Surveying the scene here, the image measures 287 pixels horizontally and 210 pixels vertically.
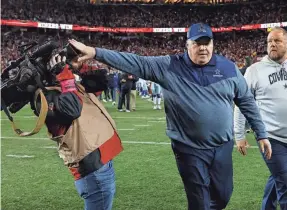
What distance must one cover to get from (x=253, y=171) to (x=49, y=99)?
4629 mm

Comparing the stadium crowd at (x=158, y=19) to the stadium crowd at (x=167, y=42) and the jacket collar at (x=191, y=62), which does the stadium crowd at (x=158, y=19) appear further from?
the jacket collar at (x=191, y=62)

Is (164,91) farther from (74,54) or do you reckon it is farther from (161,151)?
(161,151)

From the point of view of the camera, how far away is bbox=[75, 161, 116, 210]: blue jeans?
9.98ft

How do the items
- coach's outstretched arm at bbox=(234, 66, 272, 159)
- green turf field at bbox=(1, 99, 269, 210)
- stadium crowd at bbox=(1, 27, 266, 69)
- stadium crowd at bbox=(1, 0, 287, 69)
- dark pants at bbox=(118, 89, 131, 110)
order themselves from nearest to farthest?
coach's outstretched arm at bbox=(234, 66, 272, 159) < green turf field at bbox=(1, 99, 269, 210) < dark pants at bbox=(118, 89, 131, 110) < stadium crowd at bbox=(1, 0, 287, 69) < stadium crowd at bbox=(1, 27, 266, 69)

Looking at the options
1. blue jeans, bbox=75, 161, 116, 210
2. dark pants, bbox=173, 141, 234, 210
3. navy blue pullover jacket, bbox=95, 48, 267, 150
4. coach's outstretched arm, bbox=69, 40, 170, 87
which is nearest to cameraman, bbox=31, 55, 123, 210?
blue jeans, bbox=75, 161, 116, 210

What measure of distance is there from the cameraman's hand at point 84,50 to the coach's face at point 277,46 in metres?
2.02

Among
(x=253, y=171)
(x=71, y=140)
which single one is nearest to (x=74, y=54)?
(x=71, y=140)

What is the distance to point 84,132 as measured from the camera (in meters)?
2.98

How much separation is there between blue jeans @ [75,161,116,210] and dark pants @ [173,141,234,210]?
71cm

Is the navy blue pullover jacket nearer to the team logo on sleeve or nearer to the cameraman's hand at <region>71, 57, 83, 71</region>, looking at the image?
the cameraman's hand at <region>71, 57, 83, 71</region>

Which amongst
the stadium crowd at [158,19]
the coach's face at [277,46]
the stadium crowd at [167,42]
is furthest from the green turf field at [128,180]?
the stadium crowd at [167,42]

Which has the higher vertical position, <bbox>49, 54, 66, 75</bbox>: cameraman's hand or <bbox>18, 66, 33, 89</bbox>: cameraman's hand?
<bbox>49, 54, 66, 75</bbox>: cameraman's hand

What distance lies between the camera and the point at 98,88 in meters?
3.23

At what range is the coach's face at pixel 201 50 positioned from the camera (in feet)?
11.5
